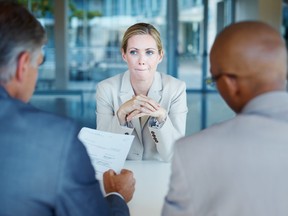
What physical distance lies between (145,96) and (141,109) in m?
0.12

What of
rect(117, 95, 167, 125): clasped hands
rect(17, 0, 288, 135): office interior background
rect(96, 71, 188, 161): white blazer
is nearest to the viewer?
rect(117, 95, 167, 125): clasped hands

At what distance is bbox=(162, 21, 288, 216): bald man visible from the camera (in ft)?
3.13

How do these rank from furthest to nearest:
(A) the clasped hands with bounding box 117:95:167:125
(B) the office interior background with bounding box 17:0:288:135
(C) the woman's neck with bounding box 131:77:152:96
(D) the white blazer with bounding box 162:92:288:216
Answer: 1. (B) the office interior background with bounding box 17:0:288:135
2. (C) the woman's neck with bounding box 131:77:152:96
3. (A) the clasped hands with bounding box 117:95:167:125
4. (D) the white blazer with bounding box 162:92:288:216

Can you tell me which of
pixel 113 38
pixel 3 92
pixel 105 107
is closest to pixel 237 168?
pixel 3 92

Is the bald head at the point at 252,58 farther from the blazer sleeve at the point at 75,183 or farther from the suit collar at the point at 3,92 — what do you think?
the suit collar at the point at 3,92

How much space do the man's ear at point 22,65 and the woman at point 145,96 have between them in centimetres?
109

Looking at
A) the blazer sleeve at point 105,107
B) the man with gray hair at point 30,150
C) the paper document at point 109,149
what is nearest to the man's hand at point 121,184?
the paper document at point 109,149

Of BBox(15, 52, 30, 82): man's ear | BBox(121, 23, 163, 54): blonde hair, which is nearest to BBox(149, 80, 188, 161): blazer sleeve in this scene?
BBox(121, 23, 163, 54): blonde hair

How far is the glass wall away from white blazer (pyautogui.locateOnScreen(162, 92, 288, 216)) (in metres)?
8.73

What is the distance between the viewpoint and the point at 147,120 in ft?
7.49

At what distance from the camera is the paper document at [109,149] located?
72.6 inches

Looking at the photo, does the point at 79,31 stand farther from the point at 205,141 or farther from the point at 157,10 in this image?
the point at 205,141

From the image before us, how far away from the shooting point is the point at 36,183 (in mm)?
973

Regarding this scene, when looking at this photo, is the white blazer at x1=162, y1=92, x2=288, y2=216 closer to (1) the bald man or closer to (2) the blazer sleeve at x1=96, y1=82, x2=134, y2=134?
(1) the bald man
